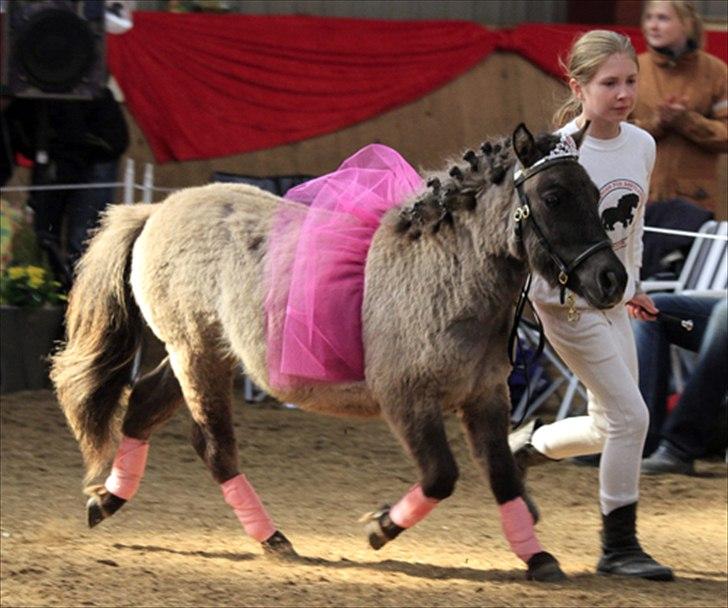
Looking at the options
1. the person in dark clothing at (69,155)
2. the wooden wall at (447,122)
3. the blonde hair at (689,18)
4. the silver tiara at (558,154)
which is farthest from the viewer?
the wooden wall at (447,122)

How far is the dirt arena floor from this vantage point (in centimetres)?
531

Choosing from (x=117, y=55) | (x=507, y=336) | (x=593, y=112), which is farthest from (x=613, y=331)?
(x=117, y=55)

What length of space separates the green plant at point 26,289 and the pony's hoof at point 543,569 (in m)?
4.51

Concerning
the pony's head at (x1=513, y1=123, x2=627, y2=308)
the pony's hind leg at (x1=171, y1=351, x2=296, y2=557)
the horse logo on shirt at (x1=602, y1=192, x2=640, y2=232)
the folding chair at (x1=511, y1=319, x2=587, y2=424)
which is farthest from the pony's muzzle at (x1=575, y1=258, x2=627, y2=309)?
the folding chair at (x1=511, y1=319, x2=587, y2=424)

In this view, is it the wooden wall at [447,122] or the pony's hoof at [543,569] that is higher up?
the wooden wall at [447,122]

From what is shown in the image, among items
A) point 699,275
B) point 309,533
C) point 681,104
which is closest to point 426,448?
point 309,533

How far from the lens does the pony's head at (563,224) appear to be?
15.9 feet

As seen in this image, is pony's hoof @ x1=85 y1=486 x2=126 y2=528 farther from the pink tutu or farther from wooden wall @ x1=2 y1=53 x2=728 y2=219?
wooden wall @ x1=2 y1=53 x2=728 y2=219

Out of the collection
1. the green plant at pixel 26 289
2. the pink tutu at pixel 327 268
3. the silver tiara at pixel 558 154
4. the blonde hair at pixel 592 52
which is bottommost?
the green plant at pixel 26 289

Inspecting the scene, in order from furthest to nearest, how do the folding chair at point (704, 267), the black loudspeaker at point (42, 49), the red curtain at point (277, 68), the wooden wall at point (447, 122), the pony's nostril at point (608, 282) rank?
1. the wooden wall at point (447, 122)
2. the red curtain at point (277, 68)
3. the black loudspeaker at point (42, 49)
4. the folding chair at point (704, 267)
5. the pony's nostril at point (608, 282)

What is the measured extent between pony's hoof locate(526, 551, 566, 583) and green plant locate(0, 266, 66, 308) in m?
4.51

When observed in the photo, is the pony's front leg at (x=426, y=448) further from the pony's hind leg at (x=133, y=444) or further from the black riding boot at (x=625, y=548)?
the pony's hind leg at (x=133, y=444)

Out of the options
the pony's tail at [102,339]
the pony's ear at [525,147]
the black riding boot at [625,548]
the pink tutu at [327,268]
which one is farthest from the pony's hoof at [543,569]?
the pony's tail at [102,339]

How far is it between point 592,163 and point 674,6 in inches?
140
